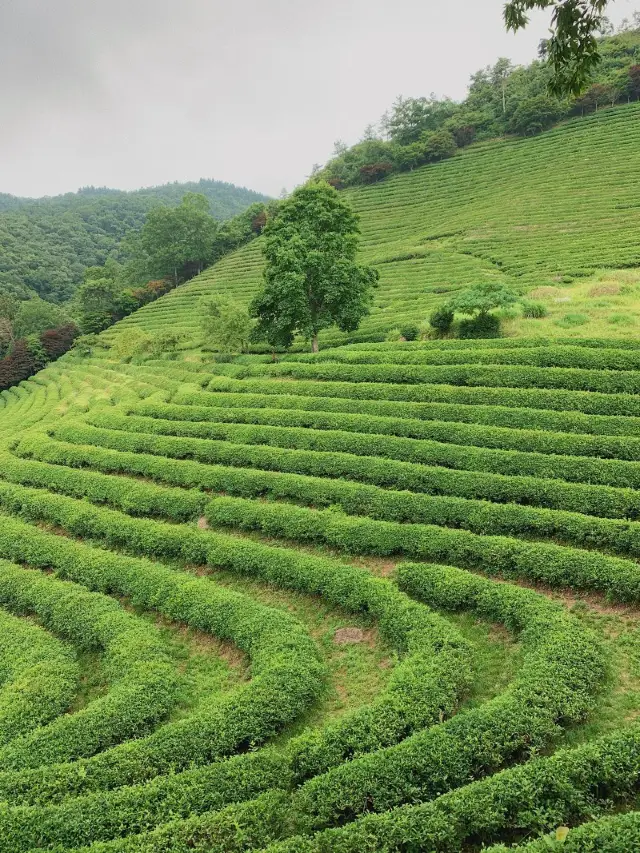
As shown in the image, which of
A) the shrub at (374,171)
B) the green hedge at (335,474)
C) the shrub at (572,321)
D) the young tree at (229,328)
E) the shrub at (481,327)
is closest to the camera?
the green hedge at (335,474)

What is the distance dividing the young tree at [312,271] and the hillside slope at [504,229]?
269 cm

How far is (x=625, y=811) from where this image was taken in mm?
7355

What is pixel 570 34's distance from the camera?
6293 millimetres

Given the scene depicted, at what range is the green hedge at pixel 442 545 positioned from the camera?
12.0 m

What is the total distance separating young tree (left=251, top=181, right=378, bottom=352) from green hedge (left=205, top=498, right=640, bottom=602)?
56.1ft

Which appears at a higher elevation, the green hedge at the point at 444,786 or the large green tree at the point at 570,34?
the large green tree at the point at 570,34

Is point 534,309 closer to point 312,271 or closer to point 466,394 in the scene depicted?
point 466,394

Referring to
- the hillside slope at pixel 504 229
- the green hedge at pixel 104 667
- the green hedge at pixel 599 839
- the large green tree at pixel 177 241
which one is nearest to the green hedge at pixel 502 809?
the green hedge at pixel 599 839

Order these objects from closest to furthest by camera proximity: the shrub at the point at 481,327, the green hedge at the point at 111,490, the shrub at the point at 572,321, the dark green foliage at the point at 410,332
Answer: the green hedge at the point at 111,490 → the shrub at the point at 572,321 → the shrub at the point at 481,327 → the dark green foliage at the point at 410,332

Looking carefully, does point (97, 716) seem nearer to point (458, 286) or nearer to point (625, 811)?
point (625, 811)

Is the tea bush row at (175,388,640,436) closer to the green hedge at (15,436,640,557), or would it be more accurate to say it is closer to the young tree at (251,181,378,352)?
the green hedge at (15,436,640,557)

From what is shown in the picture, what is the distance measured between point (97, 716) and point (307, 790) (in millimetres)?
5029

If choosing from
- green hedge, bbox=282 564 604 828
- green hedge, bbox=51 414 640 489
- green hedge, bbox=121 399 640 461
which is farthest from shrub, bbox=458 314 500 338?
green hedge, bbox=282 564 604 828

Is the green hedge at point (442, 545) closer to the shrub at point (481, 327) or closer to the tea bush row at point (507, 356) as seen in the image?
the tea bush row at point (507, 356)
